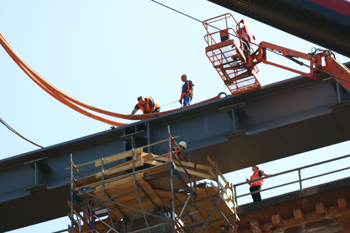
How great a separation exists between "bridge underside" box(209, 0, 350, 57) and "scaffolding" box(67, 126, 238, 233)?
8.09m

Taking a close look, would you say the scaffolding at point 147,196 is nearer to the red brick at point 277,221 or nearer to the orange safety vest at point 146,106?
the red brick at point 277,221

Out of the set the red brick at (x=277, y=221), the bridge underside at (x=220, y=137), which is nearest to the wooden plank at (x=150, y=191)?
the bridge underside at (x=220, y=137)

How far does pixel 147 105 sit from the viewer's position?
2058 centimetres

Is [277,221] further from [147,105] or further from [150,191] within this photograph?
[147,105]

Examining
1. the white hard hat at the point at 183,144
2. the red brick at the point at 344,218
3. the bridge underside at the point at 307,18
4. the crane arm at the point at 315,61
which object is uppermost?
the crane arm at the point at 315,61

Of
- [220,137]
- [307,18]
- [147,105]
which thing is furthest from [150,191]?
[307,18]

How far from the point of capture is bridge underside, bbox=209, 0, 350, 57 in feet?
25.7

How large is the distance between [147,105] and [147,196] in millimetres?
4629

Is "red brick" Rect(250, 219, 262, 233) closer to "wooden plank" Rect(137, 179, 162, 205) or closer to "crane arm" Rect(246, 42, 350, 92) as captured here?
"wooden plank" Rect(137, 179, 162, 205)

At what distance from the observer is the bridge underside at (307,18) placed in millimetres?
7824

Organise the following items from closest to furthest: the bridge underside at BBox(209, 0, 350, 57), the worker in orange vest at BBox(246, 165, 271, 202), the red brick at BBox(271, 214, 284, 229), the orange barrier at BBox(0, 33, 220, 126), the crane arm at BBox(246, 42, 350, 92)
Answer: the bridge underside at BBox(209, 0, 350, 57)
the crane arm at BBox(246, 42, 350, 92)
the red brick at BBox(271, 214, 284, 229)
the worker in orange vest at BBox(246, 165, 271, 202)
the orange barrier at BBox(0, 33, 220, 126)

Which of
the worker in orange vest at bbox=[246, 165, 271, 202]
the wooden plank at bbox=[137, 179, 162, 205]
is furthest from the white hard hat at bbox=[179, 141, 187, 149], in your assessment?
the worker in orange vest at bbox=[246, 165, 271, 202]

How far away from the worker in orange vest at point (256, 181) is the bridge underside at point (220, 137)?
62 centimetres

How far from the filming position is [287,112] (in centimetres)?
1730
